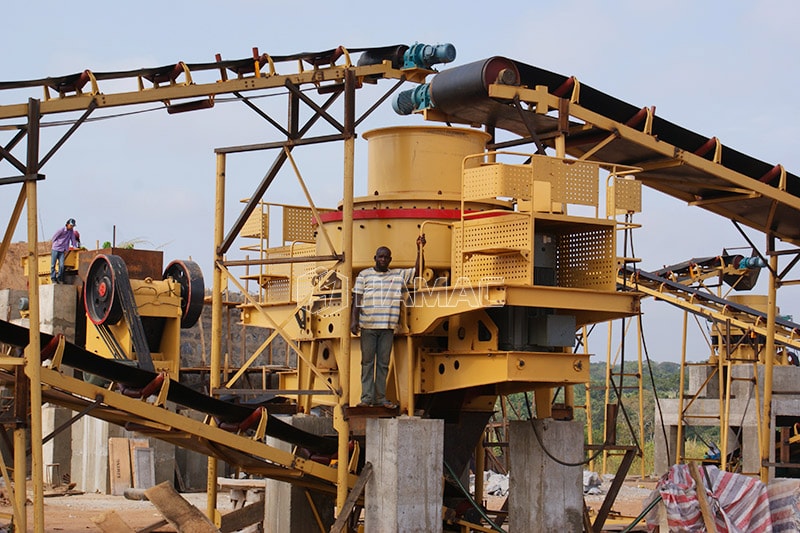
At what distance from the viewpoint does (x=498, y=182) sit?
13.6 meters

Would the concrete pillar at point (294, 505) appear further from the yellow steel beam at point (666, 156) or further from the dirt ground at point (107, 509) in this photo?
the yellow steel beam at point (666, 156)

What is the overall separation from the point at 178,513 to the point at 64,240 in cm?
1132

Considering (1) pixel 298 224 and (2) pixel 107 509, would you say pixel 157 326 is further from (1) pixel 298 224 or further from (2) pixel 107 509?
(1) pixel 298 224

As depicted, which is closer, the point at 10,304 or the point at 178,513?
the point at 178,513

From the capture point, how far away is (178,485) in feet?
77.2

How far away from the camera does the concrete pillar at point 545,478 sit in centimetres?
1510

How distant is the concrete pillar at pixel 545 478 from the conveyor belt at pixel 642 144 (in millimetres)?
3816

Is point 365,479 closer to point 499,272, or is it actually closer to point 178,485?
point 499,272

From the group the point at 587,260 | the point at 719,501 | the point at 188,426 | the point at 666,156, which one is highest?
the point at 666,156

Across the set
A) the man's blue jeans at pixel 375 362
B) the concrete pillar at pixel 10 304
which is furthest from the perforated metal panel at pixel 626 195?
the concrete pillar at pixel 10 304

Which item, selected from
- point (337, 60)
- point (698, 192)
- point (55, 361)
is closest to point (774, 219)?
point (698, 192)

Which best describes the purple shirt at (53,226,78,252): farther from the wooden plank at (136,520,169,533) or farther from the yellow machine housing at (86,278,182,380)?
the wooden plank at (136,520,169,533)

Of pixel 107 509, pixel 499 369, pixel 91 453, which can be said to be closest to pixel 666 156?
pixel 499 369

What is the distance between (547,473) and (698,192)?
5398 mm
